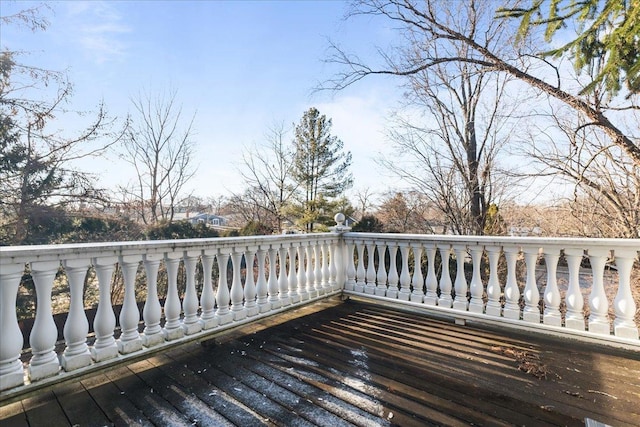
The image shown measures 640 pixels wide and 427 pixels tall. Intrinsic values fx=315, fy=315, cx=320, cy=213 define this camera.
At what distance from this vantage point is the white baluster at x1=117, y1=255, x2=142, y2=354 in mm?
2112

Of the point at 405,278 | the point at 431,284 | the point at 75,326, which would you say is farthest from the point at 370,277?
the point at 75,326

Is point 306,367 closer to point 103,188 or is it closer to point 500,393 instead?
point 500,393

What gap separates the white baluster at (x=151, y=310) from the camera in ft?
7.29

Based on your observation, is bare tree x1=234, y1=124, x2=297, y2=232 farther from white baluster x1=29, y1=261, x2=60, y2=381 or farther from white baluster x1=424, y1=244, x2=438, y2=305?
white baluster x1=29, y1=261, x2=60, y2=381

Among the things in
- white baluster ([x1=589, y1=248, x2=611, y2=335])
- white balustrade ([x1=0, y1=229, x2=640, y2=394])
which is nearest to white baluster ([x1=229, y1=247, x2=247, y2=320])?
white balustrade ([x1=0, y1=229, x2=640, y2=394])

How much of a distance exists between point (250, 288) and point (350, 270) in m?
1.44

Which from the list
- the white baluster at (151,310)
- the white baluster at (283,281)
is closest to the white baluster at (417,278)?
the white baluster at (283,281)

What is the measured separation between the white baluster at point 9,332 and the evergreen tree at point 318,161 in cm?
1415

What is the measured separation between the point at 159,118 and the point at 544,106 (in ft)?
43.8

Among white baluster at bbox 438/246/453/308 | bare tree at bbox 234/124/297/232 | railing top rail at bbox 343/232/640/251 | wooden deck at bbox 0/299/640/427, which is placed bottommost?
wooden deck at bbox 0/299/640/427

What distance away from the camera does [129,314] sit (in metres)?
2.13

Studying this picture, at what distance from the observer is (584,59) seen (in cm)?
473

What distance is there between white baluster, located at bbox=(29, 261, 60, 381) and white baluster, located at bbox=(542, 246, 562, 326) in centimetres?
358

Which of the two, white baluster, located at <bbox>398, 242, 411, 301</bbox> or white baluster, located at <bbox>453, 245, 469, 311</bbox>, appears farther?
white baluster, located at <bbox>398, 242, 411, 301</bbox>
